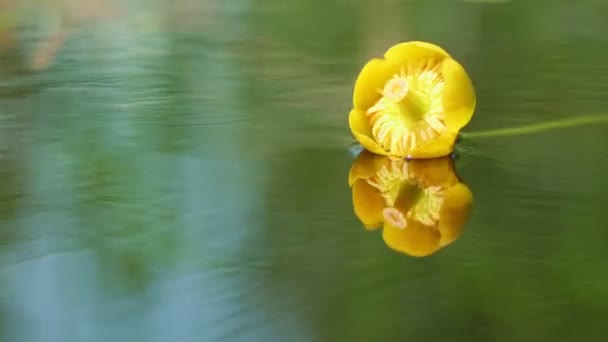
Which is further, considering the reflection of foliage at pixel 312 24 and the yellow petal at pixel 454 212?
the reflection of foliage at pixel 312 24

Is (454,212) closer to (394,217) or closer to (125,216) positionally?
(394,217)

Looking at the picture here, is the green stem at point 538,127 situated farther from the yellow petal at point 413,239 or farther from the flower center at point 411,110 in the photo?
the yellow petal at point 413,239

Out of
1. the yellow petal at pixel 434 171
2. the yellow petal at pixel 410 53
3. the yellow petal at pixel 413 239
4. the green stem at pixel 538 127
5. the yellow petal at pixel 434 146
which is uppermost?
the yellow petal at pixel 410 53

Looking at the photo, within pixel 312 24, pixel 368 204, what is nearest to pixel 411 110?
pixel 368 204

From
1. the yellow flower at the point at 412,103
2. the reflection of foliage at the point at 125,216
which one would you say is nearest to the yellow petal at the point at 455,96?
the yellow flower at the point at 412,103

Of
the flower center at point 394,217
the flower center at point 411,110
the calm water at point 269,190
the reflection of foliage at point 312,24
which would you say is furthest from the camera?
the reflection of foliage at point 312,24
